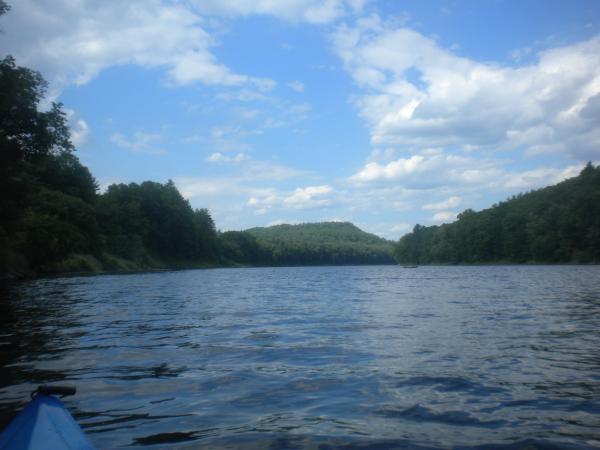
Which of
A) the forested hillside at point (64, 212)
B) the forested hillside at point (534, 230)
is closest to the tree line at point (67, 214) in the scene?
the forested hillside at point (64, 212)

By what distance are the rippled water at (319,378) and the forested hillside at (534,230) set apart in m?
118

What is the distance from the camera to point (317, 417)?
6.72 meters

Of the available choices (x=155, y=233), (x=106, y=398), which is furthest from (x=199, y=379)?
(x=155, y=233)

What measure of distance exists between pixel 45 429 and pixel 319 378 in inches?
209

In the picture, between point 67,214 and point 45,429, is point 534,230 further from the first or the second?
point 45,429

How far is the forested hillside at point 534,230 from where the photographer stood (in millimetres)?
118875

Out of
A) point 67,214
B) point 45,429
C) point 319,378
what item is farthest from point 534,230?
point 45,429

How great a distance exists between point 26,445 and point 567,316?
17425mm

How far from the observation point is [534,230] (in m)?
134

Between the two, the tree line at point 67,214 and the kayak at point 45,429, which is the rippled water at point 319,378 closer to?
the kayak at point 45,429

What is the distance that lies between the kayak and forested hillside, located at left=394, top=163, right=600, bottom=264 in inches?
5041

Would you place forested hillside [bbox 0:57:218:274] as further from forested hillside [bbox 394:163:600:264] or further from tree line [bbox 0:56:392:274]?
forested hillside [bbox 394:163:600:264]

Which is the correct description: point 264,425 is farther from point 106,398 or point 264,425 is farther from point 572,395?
point 572,395

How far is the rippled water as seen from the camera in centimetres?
611
